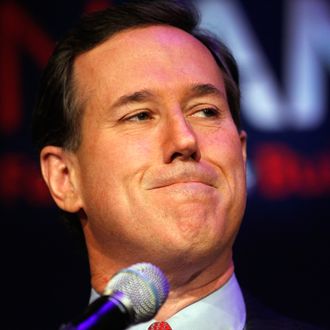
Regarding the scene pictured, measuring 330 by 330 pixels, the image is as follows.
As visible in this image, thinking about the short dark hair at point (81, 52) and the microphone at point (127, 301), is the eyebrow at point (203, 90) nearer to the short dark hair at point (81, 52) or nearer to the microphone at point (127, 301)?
the short dark hair at point (81, 52)

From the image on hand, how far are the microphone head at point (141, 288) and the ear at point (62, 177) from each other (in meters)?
0.82

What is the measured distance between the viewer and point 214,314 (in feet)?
6.40

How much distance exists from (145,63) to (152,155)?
1.03 feet

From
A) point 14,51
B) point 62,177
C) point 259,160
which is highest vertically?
point 62,177

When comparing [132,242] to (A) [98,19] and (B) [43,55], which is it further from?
(B) [43,55]

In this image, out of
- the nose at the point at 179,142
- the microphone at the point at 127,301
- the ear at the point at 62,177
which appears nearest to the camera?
the microphone at the point at 127,301

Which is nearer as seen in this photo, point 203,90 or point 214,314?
point 214,314

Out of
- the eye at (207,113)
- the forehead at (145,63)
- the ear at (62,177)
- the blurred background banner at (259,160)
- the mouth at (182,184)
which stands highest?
the forehead at (145,63)

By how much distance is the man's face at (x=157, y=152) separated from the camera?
72.1 inches

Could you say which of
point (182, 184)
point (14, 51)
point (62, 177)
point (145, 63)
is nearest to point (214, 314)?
point (182, 184)

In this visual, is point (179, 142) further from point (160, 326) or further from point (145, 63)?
point (160, 326)

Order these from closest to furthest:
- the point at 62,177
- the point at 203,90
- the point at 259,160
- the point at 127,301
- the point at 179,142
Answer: the point at 127,301
the point at 179,142
the point at 203,90
the point at 62,177
the point at 259,160

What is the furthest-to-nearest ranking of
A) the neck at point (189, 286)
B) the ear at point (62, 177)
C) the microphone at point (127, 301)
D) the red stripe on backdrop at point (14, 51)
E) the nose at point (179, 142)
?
the red stripe on backdrop at point (14, 51) → the ear at point (62, 177) → the neck at point (189, 286) → the nose at point (179, 142) → the microphone at point (127, 301)

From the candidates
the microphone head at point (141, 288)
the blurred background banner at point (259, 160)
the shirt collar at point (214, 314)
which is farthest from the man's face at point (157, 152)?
the blurred background banner at point (259, 160)
